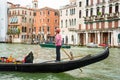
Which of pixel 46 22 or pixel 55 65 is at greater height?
pixel 46 22

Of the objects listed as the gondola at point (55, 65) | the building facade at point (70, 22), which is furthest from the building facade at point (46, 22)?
the gondola at point (55, 65)

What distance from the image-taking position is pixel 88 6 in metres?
45.3

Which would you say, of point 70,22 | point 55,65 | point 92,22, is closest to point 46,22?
point 70,22

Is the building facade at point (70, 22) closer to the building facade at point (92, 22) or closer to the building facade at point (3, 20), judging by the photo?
the building facade at point (92, 22)

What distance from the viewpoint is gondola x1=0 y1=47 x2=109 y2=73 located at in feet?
33.0

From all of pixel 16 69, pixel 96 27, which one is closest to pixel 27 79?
pixel 16 69

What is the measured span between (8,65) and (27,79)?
1014mm

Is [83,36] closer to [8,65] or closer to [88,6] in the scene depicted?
[88,6]

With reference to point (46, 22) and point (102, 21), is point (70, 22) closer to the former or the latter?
point (102, 21)

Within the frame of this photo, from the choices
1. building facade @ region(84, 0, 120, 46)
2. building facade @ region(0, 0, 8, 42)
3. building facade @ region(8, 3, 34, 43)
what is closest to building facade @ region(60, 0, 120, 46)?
building facade @ region(84, 0, 120, 46)

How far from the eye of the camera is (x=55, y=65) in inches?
403

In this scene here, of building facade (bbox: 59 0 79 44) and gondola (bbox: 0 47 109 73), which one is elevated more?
building facade (bbox: 59 0 79 44)

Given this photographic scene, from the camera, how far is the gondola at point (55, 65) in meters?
10.1

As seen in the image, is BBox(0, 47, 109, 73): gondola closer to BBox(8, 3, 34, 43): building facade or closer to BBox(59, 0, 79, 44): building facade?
BBox(59, 0, 79, 44): building facade
